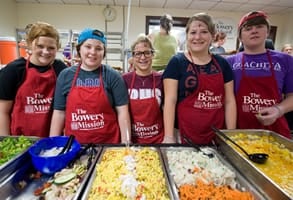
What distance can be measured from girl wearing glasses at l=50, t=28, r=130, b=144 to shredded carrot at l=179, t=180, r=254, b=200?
2.16 feet

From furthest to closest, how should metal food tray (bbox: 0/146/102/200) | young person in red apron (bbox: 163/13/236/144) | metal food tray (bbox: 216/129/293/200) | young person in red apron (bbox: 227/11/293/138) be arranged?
young person in red apron (bbox: 227/11/293/138)
young person in red apron (bbox: 163/13/236/144)
metal food tray (bbox: 0/146/102/200)
metal food tray (bbox: 216/129/293/200)

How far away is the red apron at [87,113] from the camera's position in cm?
131

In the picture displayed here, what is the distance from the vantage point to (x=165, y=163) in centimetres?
97

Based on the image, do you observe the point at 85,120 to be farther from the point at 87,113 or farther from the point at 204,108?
the point at 204,108

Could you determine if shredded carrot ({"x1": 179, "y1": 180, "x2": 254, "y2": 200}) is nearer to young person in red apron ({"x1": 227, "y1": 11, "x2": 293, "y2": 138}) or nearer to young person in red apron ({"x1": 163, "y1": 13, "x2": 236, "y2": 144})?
young person in red apron ({"x1": 163, "y1": 13, "x2": 236, "y2": 144})

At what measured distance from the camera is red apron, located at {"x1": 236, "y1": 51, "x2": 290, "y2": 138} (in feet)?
4.65

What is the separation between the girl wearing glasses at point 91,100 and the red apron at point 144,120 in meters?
0.10

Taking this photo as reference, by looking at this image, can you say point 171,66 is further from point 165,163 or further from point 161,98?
point 165,163

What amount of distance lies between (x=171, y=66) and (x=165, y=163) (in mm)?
601

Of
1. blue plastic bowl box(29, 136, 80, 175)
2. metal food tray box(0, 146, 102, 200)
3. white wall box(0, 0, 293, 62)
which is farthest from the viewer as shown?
white wall box(0, 0, 293, 62)

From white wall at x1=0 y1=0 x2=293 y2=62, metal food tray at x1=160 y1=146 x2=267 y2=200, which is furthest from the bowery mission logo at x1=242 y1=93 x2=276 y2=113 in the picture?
white wall at x1=0 y1=0 x2=293 y2=62

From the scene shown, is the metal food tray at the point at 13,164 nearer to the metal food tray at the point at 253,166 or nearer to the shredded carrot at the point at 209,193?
the shredded carrot at the point at 209,193

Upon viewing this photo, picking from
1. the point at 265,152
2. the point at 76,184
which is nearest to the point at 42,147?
the point at 76,184

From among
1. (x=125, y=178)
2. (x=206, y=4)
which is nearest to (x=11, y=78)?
(x=125, y=178)
